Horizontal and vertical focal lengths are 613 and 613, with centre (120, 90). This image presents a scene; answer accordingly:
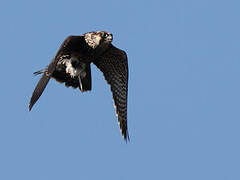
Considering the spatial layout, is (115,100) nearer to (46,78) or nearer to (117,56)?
(117,56)

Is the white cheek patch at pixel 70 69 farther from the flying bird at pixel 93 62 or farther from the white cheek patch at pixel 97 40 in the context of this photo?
the white cheek patch at pixel 97 40

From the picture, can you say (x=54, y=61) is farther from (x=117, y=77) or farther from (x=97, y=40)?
(x=117, y=77)

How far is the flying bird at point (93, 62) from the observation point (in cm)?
1107

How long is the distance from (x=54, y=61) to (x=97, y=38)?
4.14 feet

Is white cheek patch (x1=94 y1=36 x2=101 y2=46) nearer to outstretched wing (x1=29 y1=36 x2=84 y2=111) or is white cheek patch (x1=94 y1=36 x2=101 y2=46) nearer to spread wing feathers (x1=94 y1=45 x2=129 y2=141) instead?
outstretched wing (x1=29 y1=36 x2=84 y2=111)

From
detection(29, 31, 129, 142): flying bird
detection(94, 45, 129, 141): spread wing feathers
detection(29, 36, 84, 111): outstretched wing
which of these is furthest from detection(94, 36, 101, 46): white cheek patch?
detection(94, 45, 129, 141): spread wing feathers

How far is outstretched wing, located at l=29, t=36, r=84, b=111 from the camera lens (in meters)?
9.52

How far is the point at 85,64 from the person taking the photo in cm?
1144

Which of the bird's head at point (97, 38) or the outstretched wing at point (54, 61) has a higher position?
the bird's head at point (97, 38)

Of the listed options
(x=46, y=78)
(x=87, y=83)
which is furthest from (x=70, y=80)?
(x=46, y=78)

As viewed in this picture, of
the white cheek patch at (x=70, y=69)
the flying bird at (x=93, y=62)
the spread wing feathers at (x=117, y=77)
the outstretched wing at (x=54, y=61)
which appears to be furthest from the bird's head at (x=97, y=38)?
the spread wing feathers at (x=117, y=77)

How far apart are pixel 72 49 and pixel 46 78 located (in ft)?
5.11

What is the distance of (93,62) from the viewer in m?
12.0

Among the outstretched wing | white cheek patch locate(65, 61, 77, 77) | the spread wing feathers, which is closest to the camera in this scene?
the outstretched wing
